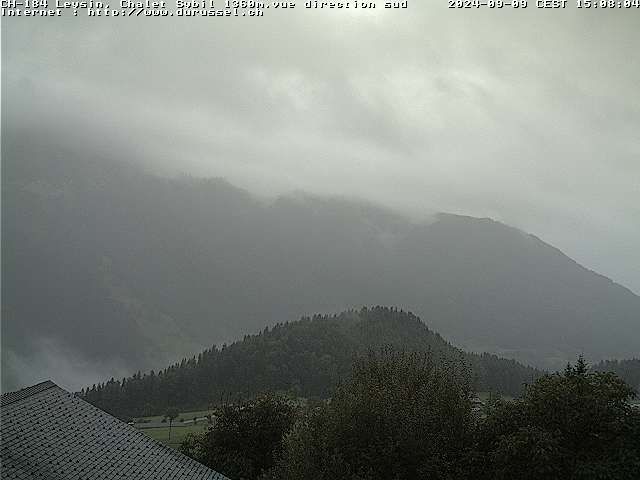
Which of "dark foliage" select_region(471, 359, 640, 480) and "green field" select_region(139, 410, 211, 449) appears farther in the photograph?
"green field" select_region(139, 410, 211, 449)

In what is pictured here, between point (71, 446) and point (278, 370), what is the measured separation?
145 metres

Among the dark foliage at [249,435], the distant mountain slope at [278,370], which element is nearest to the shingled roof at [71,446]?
the dark foliage at [249,435]

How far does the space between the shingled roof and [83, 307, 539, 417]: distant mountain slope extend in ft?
400

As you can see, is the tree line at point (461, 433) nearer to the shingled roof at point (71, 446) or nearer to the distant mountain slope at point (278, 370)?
the shingled roof at point (71, 446)

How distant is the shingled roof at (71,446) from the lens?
62.0 feet

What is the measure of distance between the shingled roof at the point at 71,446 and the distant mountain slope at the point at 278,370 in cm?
12178

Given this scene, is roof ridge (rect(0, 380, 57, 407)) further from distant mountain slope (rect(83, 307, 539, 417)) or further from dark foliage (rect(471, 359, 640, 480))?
distant mountain slope (rect(83, 307, 539, 417))

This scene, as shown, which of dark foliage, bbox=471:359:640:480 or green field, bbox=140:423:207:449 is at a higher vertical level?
dark foliage, bbox=471:359:640:480

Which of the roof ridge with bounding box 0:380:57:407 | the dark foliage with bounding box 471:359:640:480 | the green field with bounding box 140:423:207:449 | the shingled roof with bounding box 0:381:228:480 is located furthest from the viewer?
the green field with bounding box 140:423:207:449

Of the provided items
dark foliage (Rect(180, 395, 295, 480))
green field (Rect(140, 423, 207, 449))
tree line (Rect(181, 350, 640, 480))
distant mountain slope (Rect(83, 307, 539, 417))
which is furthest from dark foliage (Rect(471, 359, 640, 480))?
distant mountain slope (Rect(83, 307, 539, 417))

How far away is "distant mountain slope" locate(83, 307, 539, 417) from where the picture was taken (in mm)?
154750

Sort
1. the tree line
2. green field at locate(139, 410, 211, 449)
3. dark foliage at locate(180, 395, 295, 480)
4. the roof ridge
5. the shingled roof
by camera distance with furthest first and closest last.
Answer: green field at locate(139, 410, 211, 449), dark foliage at locate(180, 395, 295, 480), the tree line, the roof ridge, the shingled roof

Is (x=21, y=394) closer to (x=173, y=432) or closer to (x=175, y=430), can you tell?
(x=173, y=432)

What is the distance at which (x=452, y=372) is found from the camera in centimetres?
3189
